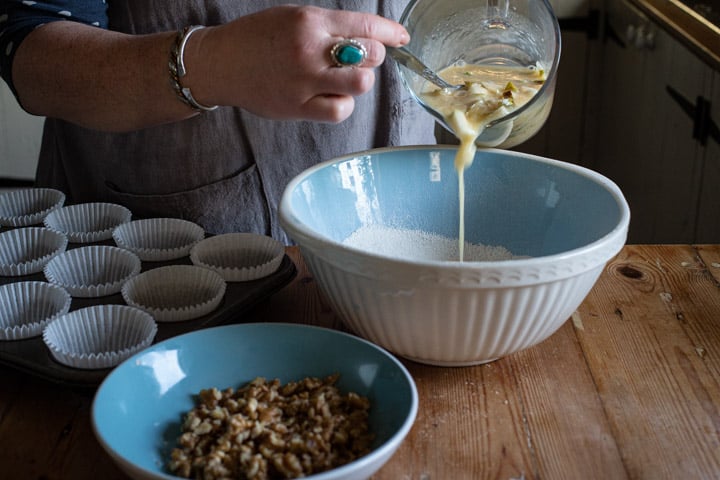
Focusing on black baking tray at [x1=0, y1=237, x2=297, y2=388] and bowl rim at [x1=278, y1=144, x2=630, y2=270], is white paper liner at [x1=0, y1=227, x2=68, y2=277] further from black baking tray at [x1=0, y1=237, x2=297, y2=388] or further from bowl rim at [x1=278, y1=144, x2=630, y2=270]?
bowl rim at [x1=278, y1=144, x2=630, y2=270]

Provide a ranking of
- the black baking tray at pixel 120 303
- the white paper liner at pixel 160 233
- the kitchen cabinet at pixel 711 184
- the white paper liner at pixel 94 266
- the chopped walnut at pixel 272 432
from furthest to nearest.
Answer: the kitchen cabinet at pixel 711 184 < the white paper liner at pixel 160 233 < the white paper liner at pixel 94 266 < the black baking tray at pixel 120 303 < the chopped walnut at pixel 272 432

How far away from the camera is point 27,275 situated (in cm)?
103

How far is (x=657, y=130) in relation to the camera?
7.41 feet

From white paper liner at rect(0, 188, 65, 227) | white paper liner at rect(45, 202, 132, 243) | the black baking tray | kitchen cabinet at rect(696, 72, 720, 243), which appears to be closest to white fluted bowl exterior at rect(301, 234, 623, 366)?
the black baking tray

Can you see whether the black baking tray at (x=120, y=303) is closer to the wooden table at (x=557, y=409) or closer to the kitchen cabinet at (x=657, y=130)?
the wooden table at (x=557, y=409)

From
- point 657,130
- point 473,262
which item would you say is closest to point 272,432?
point 473,262

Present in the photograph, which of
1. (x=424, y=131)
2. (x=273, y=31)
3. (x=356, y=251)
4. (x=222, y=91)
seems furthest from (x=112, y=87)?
(x=424, y=131)

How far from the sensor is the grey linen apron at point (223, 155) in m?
1.23

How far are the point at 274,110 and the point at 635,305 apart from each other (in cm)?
50

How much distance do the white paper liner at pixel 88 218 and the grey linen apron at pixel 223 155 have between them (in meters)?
0.06

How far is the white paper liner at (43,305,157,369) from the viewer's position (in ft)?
2.90

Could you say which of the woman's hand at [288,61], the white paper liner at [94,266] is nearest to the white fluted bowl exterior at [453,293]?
the woman's hand at [288,61]

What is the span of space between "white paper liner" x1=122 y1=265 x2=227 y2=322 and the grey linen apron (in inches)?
10.0

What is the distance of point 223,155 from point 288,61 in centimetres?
42
